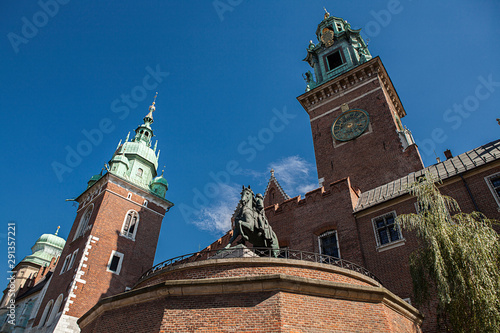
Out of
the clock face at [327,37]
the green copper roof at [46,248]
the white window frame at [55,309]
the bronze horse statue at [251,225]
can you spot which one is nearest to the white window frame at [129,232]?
the white window frame at [55,309]

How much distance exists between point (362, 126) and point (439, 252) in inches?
869

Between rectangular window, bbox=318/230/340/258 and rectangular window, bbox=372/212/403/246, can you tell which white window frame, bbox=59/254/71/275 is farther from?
rectangular window, bbox=372/212/403/246

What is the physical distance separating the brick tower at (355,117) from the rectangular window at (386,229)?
28.3ft

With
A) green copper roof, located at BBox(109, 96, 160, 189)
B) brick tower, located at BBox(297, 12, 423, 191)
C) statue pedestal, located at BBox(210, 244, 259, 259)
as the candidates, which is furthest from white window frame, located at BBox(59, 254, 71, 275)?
statue pedestal, located at BBox(210, 244, 259, 259)

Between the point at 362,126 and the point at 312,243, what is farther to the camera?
the point at 362,126

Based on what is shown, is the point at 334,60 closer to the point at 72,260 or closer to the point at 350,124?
the point at 350,124

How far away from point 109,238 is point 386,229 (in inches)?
1104

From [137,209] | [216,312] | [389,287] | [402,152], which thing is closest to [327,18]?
[402,152]

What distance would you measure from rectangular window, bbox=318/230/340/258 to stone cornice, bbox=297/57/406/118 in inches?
771

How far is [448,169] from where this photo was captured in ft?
67.1

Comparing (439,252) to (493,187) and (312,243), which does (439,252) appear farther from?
(312,243)

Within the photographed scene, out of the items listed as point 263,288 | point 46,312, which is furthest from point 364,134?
point 46,312

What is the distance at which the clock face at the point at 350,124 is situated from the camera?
33312 mm

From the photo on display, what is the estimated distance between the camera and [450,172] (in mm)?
19859
